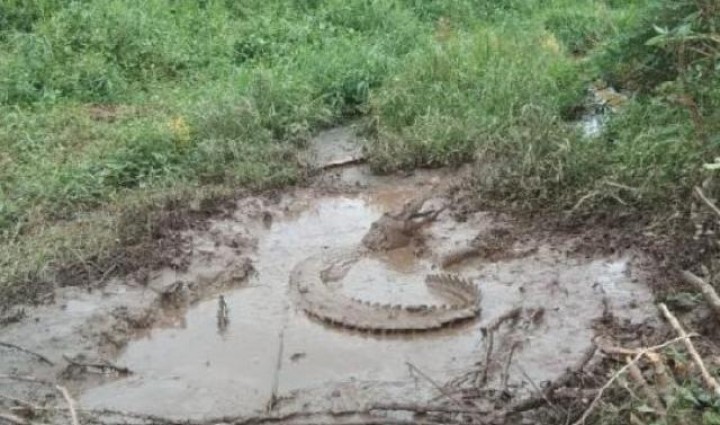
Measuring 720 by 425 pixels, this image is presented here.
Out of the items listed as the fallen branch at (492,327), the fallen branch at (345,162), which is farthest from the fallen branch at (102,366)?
the fallen branch at (345,162)

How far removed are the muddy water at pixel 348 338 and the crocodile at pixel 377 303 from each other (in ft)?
0.20

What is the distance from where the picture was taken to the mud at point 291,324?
4.94m

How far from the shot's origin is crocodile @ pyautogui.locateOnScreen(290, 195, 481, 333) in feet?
18.1

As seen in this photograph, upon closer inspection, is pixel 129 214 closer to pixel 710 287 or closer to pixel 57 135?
pixel 57 135

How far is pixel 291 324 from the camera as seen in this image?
5.65 m

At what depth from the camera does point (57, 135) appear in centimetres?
767

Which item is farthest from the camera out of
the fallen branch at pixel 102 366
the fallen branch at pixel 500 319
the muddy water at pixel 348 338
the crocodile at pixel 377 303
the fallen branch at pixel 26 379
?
the crocodile at pixel 377 303

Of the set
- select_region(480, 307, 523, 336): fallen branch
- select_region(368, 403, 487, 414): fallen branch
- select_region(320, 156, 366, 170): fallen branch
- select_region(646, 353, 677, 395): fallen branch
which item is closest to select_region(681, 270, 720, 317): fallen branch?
select_region(646, 353, 677, 395): fallen branch

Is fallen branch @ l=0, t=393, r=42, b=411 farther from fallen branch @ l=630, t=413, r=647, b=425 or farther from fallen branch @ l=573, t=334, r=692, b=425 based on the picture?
fallen branch @ l=630, t=413, r=647, b=425

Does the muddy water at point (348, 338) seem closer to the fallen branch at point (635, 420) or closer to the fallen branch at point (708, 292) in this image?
the fallen branch at point (708, 292)

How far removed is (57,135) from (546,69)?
4112 millimetres

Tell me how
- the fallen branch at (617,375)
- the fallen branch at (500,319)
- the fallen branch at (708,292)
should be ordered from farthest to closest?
the fallen branch at (500,319) < the fallen branch at (708,292) < the fallen branch at (617,375)

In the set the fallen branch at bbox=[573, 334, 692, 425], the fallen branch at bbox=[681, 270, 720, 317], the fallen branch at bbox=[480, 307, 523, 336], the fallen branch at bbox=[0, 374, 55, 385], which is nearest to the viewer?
the fallen branch at bbox=[573, 334, 692, 425]

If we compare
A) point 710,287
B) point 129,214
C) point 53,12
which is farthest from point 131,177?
point 710,287
